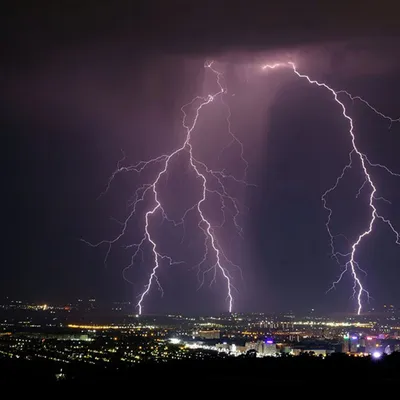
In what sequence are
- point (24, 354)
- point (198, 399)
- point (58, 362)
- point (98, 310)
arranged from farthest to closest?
point (98, 310) → point (24, 354) → point (58, 362) → point (198, 399)

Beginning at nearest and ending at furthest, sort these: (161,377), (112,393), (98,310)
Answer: (112,393) < (161,377) < (98,310)

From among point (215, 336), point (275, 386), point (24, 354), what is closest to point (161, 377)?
point (275, 386)

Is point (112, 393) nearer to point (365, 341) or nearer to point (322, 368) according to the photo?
point (322, 368)

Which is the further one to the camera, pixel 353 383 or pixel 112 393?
pixel 112 393

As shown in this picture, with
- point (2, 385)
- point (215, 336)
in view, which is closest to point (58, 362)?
point (2, 385)

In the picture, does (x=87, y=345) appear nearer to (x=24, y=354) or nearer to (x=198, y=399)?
(x=24, y=354)

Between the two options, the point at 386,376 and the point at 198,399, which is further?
the point at 386,376

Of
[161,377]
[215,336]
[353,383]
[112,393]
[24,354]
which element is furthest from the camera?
[215,336]

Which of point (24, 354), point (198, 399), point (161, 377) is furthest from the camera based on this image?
point (24, 354)
